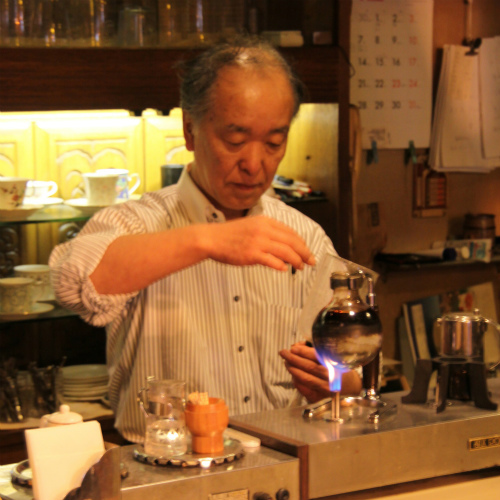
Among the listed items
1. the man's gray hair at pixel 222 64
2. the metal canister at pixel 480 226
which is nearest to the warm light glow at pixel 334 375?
the man's gray hair at pixel 222 64

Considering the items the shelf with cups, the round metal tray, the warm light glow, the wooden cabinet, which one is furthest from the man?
the shelf with cups

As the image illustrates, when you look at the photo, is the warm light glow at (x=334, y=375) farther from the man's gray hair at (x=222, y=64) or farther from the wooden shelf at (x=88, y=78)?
the wooden shelf at (x=88, y=78)

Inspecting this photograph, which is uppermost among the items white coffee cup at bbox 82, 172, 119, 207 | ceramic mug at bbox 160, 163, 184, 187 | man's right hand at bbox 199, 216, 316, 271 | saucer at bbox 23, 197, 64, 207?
ceramic mug at bbox 160, 163, 184, 187

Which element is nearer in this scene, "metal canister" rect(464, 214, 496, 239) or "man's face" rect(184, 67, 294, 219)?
"man's face" rect(184, 67, 294, 219)

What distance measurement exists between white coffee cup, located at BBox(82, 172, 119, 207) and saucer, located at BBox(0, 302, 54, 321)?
34cm

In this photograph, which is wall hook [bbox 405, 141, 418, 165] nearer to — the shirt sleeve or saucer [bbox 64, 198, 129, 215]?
saucer [bbox 64, 198, 129, 215]

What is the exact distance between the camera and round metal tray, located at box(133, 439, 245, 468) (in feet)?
4.05

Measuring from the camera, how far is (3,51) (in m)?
2.28

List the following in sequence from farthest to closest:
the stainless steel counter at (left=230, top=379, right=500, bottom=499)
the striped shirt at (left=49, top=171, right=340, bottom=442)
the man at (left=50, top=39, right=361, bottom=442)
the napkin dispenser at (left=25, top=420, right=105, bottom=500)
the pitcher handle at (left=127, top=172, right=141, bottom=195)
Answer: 1. the pitcher handle at (left=127, top=172, right=141, bottom=195)
2. the striped shirt at (left=49, top=171, right=340, bottom=442)
3. the man at (left=50, top=39, right=361, bottom=442)
4. the stainless steel counter at (left=230, top=379, right=500, bottom=499)
5. the napkin dispenser at (left=25, top=420, right=105, bottom=500)

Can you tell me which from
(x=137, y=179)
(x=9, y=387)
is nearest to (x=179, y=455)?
(x=9, y=387)

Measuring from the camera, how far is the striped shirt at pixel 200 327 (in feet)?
6.27

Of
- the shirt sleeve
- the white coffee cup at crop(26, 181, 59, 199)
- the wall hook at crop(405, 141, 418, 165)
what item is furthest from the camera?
the wall hook at crop(405, 141, 418, 165)

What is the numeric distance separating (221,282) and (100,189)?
76 cm

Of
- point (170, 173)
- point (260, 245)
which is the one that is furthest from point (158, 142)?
point (260, 245)
